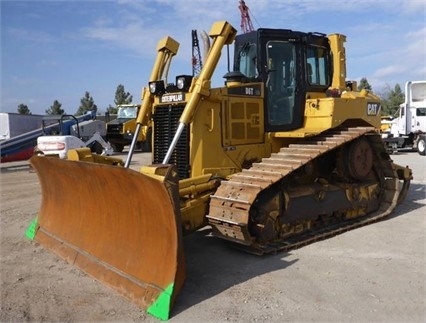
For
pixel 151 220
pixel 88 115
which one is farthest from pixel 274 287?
pixel 88 115

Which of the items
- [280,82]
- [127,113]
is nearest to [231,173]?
[280,82]

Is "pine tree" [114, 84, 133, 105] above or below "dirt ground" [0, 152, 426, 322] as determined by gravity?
above

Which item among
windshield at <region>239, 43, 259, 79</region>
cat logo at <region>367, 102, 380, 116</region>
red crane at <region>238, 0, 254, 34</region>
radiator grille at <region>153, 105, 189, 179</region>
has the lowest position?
radiator grille at <region>153, 105, 189, 179</region>

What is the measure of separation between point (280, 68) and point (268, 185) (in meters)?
2.28

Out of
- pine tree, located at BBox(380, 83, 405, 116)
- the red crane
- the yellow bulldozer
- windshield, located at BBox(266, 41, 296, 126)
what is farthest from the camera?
pine tree, located at BBox(380, 83, 405, 116)

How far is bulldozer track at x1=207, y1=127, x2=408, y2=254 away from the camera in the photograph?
5195mm

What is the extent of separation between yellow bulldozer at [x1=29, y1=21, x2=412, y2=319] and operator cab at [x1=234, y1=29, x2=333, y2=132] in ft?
0.06

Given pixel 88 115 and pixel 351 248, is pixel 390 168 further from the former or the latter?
pixel 88 115

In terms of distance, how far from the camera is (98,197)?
17.4 ft

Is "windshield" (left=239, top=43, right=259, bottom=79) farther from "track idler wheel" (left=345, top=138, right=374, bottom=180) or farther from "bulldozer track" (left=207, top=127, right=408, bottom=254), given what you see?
"track idler wheel" (left=345, top=138, right=374, bottom=180)

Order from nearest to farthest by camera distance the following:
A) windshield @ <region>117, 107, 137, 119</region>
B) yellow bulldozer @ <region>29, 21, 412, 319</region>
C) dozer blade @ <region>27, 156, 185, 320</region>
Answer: dozer blade @ <region>27, 156, 185, 320</region>, yellow bulldozer @ <region>29, 21, 412, 319</region>, windshield @ <region>117, 107, 137, 119</region>

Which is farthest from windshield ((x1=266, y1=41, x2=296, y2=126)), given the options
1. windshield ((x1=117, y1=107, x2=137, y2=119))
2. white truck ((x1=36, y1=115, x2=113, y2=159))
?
windshield ((x1=117, y1=107, x2=137, y2=119))

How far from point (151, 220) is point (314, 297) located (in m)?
1.75

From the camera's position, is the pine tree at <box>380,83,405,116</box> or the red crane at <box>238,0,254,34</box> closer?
the red crane at <box>238,0,254,34</box>
